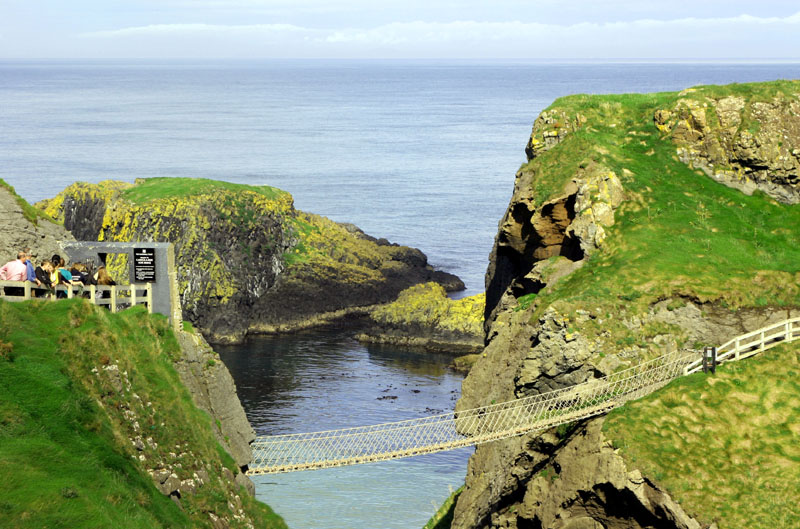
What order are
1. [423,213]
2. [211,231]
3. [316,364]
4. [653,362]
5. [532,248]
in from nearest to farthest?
[653,362], [532,248], [316,364], [211,231], [423,213]

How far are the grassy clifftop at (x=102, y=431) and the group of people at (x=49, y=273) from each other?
1.32 m

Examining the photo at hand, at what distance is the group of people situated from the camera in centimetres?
2791

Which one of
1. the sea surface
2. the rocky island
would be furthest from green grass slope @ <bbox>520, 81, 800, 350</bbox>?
the sea surface

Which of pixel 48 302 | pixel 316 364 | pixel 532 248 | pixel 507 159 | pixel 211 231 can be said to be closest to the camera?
pixel 48 302

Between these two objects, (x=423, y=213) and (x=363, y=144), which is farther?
(x=363, y=144)

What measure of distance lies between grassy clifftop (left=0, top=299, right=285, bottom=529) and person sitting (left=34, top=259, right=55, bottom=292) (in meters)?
1.49

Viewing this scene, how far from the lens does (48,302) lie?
89.8ft

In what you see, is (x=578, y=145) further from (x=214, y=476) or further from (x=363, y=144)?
(x=363, y=144)

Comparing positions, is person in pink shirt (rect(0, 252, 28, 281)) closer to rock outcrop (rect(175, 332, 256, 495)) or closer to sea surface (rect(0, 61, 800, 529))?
rock outcrop (rect(175, 332, 256, 495))

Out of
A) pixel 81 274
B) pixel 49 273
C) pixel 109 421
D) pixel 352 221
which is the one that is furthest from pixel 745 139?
pixel 352 221

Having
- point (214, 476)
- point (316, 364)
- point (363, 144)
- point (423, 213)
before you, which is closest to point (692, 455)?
point (214, 476)

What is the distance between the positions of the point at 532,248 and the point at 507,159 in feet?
425

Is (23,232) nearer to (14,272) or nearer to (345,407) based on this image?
(14,272)

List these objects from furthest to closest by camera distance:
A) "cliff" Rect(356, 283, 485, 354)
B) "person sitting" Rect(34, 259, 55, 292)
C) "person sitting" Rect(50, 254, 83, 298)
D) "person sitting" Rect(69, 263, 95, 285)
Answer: "cliff" Rect(356, 283, 485, 354)
"person sitting" Rect(69, 263, 95, 285)
"person sitting" Rect(50, 254, 83, 298)
"person sitting" Rect(34, 259, 55, 292)
